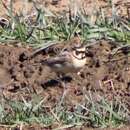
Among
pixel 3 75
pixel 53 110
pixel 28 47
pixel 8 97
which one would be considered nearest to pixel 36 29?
pixel 28 47

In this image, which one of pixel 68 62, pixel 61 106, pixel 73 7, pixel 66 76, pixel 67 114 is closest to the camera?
pixel 67 114

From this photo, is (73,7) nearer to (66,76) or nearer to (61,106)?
(66,76)

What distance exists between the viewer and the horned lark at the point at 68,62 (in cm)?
664

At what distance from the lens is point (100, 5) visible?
782 centimetres

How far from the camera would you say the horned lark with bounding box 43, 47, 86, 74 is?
664 cm

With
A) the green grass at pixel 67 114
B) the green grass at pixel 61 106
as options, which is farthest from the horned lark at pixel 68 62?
the green grass at pixel 67 114

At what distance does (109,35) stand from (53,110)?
1551 mm

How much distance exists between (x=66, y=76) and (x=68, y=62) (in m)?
0.25

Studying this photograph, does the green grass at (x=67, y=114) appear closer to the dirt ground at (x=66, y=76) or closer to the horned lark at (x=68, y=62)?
the dirt ground at (x=66, y=76)

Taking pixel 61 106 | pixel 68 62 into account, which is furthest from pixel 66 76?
pixel 61 106

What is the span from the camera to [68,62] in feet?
21.9

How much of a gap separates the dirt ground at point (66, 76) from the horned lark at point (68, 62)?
149 millimetres

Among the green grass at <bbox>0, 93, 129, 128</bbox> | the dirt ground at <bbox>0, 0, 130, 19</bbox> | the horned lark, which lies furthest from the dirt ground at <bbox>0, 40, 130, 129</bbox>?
the dirt ground at <bbox>0, 0, 130, 19</bbox>

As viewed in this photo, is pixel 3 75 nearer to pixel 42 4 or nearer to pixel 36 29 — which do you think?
pixel 36 29
